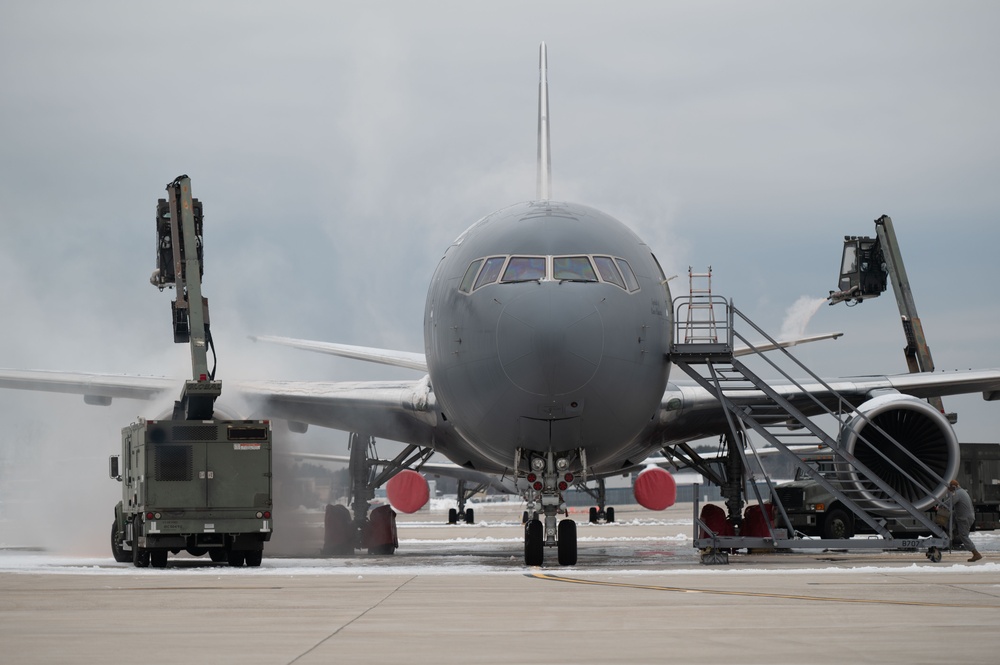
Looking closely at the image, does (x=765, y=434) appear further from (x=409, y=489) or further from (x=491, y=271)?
(x=409, y=489)

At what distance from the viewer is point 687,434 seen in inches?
769

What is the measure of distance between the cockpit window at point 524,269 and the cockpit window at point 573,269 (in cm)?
16

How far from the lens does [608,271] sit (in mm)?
A: 15016

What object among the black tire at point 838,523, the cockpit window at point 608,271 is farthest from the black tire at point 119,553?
the black tire at point 838,523

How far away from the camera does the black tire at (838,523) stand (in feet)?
88.8

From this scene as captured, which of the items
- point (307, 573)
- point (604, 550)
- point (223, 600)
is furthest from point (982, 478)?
point (223, 600)

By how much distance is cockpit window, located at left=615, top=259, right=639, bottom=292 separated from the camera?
597 inches

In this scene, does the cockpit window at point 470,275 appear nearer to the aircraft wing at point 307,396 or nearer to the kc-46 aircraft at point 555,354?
the kc-46 aircraft at point 555,354

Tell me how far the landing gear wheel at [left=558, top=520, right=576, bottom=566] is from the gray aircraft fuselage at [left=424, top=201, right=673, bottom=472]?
0.93 metres

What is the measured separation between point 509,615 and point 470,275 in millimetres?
6692

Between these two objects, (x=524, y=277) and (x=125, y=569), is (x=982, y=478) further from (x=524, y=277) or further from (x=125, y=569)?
(x=125, y=569)

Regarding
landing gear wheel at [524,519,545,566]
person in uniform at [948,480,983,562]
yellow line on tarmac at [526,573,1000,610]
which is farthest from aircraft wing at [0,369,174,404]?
person in uniform at [948,480,983,562]

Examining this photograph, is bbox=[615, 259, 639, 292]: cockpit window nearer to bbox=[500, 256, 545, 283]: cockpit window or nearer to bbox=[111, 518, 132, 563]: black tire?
bbox=[500, 256, 545, 283]: cockpit window

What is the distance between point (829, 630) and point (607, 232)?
8462mm
